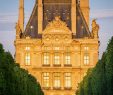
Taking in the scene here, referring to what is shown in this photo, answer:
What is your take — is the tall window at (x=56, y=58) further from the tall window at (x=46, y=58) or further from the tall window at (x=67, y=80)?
the tall window at (x=67, y=80)

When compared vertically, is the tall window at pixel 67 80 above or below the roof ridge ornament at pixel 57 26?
below

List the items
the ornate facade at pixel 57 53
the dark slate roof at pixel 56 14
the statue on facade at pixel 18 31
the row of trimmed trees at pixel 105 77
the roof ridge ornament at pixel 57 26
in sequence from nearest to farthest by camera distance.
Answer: the row of trimmed trees at pixel 105 77 < the ornate facade at pixel 57 53 < the roof ridge ornament at pixel 57 26 < the statue on facade at pixel 18 31 < the dark slate roof at pixel 56 14

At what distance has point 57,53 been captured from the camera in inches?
6826

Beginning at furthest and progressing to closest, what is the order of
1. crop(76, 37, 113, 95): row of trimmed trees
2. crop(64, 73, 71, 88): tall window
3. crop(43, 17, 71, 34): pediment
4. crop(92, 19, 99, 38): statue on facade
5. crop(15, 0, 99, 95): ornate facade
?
crop(92, 19, 99, 38): statue on facade
crop(43, 17, 71, 34): pediment
crop(15, 0, 99, 95): ornate facade
crop(64, 73, 71, 88): tall window
crop(76, 37, 113, 95): row of trimmed trees

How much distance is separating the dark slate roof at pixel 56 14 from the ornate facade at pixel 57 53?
20 cm

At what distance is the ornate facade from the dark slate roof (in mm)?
201

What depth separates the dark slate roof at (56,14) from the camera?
17650cm

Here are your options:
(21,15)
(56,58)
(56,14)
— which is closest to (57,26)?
(56,58)

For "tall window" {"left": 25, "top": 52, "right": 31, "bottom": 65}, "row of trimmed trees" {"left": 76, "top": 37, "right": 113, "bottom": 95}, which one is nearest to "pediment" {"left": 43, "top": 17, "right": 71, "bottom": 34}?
"tall window" {"left": 25, "top": 52, "right": 31, "bottom": 65}

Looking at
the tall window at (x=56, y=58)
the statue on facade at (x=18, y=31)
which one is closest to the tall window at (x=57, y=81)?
the tall window at (x=56, y=58)

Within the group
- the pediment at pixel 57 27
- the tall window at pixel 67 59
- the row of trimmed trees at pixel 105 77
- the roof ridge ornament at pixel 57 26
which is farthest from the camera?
the tall window at pixel 67 59

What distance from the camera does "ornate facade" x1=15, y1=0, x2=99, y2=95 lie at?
172250 millimetres

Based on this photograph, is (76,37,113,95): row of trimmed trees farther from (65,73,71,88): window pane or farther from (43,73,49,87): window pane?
(43,73,49,87): window pane

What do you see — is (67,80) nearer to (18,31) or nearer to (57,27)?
(57,27)
